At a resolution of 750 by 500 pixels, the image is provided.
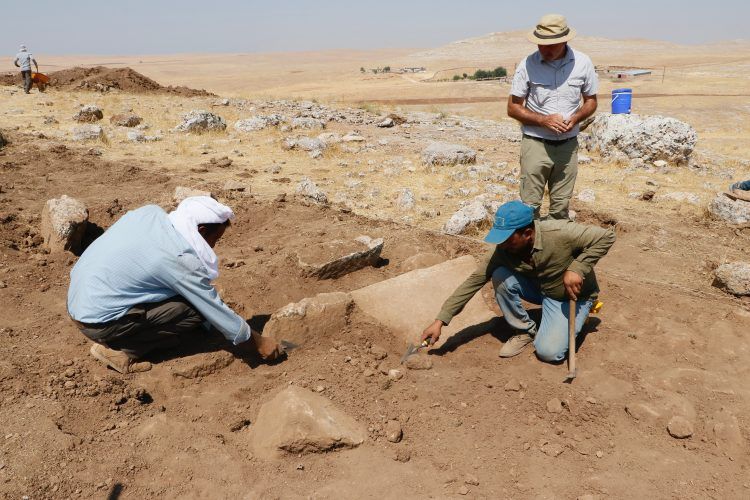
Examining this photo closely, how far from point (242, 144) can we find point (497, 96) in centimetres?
1821

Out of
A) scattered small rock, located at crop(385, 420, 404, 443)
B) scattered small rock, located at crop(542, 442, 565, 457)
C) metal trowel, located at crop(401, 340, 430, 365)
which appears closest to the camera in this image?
scattered small rock, located at crop(542, 442, 565, 457)

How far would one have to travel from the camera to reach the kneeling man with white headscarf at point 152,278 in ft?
9.41

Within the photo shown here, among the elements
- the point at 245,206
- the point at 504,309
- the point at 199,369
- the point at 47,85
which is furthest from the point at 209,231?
the point at 47,85

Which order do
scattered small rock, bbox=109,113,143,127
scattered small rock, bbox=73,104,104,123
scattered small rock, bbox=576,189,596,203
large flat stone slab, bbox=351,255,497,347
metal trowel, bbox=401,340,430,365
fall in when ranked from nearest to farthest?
metal trowel, bbox=401,340,430,365 < large flat stone slab, bbox=351,255,497,347 < scattered small rock, bbox=576,189,596,203 < scattered small rock, bbox=109,113,143,127 < scattered small rock, bbox=73,104,104,123

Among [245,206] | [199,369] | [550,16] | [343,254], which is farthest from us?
[245,206]

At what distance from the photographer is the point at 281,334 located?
3510mm

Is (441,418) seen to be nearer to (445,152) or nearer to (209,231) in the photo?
(209,231)

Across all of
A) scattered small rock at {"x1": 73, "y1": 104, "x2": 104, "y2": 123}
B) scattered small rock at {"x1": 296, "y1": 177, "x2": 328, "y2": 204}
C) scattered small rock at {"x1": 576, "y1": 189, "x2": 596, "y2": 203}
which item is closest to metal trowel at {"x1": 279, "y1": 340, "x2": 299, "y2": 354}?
scattered small rock at {"x1": 296, "y1": 177, "x2": 328, "y2": 204}

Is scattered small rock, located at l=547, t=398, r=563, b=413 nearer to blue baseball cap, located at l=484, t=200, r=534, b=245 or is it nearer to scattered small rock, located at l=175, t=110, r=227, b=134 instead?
blue baseball cap, located at l=484, t=200, r=534, b=245

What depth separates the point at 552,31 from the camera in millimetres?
3818

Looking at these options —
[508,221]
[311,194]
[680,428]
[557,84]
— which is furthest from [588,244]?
[311,194]

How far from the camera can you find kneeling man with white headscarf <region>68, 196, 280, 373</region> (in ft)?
9.41

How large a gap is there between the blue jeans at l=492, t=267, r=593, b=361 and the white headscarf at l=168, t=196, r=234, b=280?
161cm

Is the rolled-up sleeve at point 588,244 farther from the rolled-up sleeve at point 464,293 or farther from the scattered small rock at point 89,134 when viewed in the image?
the scattered small rock at point 89,134
